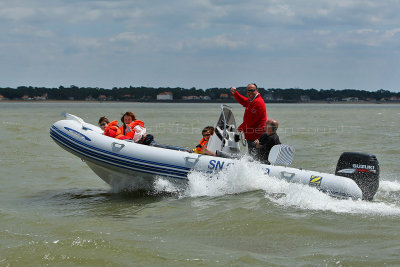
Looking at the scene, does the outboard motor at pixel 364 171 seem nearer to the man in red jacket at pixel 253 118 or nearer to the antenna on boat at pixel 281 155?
the antenna on boat at pixel 281 155

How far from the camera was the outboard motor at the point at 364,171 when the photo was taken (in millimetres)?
7070

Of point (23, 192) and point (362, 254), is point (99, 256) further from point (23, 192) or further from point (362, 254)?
point (23, 192)

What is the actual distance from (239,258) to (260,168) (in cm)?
276

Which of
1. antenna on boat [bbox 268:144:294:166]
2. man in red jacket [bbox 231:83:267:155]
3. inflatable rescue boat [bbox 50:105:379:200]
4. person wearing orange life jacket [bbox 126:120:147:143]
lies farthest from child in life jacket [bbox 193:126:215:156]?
antenna on boat [bbox 268:144:294:166]

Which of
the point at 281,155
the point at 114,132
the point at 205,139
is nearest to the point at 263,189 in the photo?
the point at 281,155

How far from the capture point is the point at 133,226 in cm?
630

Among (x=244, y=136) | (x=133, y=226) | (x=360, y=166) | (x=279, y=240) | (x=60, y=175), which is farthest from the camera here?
(x=60, y=175)

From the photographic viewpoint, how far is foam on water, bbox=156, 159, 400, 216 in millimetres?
6871

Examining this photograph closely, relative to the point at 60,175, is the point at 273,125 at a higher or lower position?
higher

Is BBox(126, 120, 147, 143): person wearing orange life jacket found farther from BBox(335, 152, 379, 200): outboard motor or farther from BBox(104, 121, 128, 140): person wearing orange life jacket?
BBox(335, 152, 379, 200): outboard motor

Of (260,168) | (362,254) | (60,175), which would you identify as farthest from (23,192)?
(362,254)

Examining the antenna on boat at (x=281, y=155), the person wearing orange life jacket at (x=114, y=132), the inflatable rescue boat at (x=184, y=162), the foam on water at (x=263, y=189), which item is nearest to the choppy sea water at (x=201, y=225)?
the foam on water at (x=263, y=189)

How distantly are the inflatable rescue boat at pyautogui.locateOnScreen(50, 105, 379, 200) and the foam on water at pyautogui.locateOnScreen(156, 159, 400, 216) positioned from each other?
0.10m

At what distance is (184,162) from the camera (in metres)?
7.76
